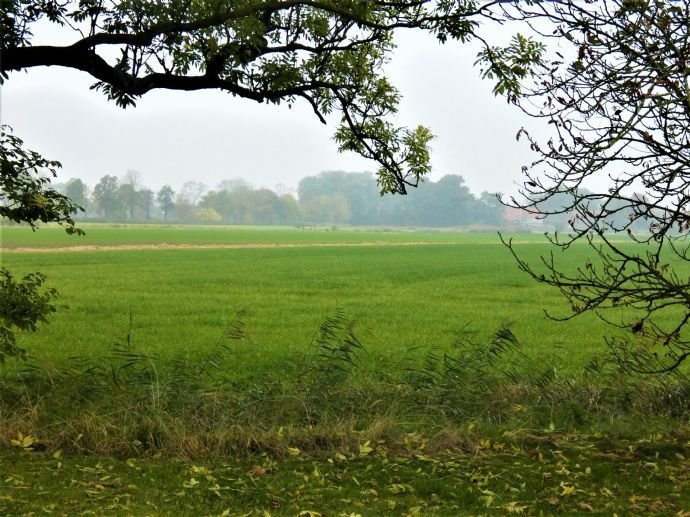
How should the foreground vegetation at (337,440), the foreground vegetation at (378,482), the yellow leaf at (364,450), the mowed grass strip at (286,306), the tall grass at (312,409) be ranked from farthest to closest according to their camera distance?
the mowed grass strip at (286,306) < the tall grass at (312,409) < the yellow leaf at (364,450) < the foreground vegetation at (337,440) < the foreground vegetation at (378,482)

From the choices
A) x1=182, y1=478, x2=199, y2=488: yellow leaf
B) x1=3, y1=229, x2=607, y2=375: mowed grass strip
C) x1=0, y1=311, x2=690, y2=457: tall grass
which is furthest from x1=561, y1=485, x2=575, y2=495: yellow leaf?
x1=3, y1=229, x2=607, y2=375: mowed grass strip

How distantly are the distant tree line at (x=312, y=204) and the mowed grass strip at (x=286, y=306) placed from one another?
294 feet

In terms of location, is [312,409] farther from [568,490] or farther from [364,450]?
[568,490]

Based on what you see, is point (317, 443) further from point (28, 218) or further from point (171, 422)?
point (28, 218)

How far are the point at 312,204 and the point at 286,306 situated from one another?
147029 mm

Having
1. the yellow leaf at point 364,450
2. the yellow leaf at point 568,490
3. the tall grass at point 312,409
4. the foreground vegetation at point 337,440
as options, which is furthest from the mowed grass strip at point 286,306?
the yellow leaf at point 568,490

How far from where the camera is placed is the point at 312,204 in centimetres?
16975

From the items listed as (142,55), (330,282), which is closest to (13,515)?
(142,55)

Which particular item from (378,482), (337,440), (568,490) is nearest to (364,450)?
(337,440)

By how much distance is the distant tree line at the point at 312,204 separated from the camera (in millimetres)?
143125

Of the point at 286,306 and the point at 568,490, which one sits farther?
the point at 286,306

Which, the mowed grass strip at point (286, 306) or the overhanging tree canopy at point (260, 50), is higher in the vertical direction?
the overhanging tree canopy at point (260, 50)

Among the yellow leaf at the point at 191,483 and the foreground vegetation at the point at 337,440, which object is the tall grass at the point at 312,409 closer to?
the foreground vegetation at the point at 337,440

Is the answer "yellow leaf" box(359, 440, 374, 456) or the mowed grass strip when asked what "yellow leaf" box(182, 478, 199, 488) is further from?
the mowed grass strip
